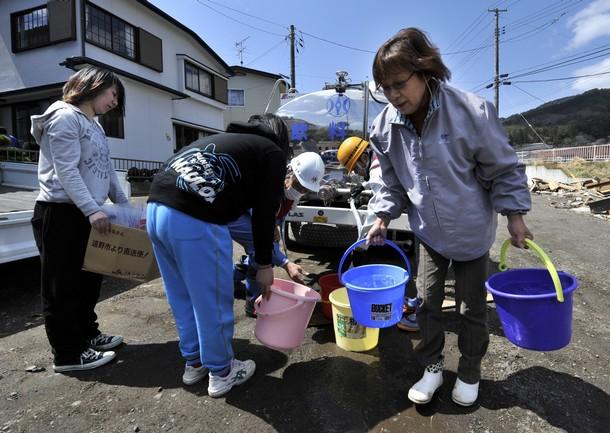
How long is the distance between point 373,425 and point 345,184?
3.13 metres

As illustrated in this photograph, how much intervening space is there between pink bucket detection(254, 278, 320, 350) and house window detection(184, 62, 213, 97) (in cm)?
1780

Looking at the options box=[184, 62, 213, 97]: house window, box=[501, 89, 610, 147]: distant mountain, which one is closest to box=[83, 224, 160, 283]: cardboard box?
box=[184, 62, 213, 97]: house window

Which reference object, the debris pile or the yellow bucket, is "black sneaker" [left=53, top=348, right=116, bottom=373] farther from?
the debris pile

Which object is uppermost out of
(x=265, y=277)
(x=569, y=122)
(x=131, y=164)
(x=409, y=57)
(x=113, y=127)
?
(x=569, y=122)

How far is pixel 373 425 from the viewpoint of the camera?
77.4 inches

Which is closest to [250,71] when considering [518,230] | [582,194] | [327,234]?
[582,194]

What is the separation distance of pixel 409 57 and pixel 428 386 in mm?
1708

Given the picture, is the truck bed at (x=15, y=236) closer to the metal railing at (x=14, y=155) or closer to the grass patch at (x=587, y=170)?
the metal railing at (x=14, y=155)

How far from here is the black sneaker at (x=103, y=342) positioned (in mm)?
2777

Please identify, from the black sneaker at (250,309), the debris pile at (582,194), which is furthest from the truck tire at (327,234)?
the debris pile at (582,194)

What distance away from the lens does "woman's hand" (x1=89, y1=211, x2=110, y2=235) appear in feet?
7.55

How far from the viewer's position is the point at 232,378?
7.45 ft

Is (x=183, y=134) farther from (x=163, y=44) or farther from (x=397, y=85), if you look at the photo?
(x=397, y=85)

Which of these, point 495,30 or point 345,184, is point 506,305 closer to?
point 345,184
